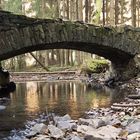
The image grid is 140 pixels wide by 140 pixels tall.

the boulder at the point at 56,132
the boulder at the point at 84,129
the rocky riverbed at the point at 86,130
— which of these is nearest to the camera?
the rocky riverbed at the point at 86,130

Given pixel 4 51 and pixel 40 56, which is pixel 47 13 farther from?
pixel 4 51

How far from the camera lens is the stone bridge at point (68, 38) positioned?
1584cm

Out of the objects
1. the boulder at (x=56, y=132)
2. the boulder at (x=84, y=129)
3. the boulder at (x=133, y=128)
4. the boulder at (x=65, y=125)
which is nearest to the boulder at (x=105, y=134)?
the boulder at (x=133, y=128)

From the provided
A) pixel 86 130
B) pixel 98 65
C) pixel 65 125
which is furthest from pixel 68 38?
pixel 98 65

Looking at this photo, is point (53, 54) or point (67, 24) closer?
point (67, 24)

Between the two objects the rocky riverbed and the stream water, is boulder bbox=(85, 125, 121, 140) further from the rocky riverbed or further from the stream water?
the stream water

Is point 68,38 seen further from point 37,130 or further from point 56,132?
point 56,132

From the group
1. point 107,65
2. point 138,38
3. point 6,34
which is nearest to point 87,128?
point 6,34

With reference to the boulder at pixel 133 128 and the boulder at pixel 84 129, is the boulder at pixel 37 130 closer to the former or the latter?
the boulder at pixel 84 129

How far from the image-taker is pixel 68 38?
18297 millimetres

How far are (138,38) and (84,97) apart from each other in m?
6.15

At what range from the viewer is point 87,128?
8750 mm

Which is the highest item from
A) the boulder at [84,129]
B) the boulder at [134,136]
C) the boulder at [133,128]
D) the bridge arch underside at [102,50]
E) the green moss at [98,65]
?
the bridge arch underside at [102,50]

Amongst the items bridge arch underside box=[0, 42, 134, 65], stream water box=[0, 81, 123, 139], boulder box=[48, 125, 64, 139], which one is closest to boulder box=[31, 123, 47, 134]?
boulder box=[48, 125, 64, 139]
